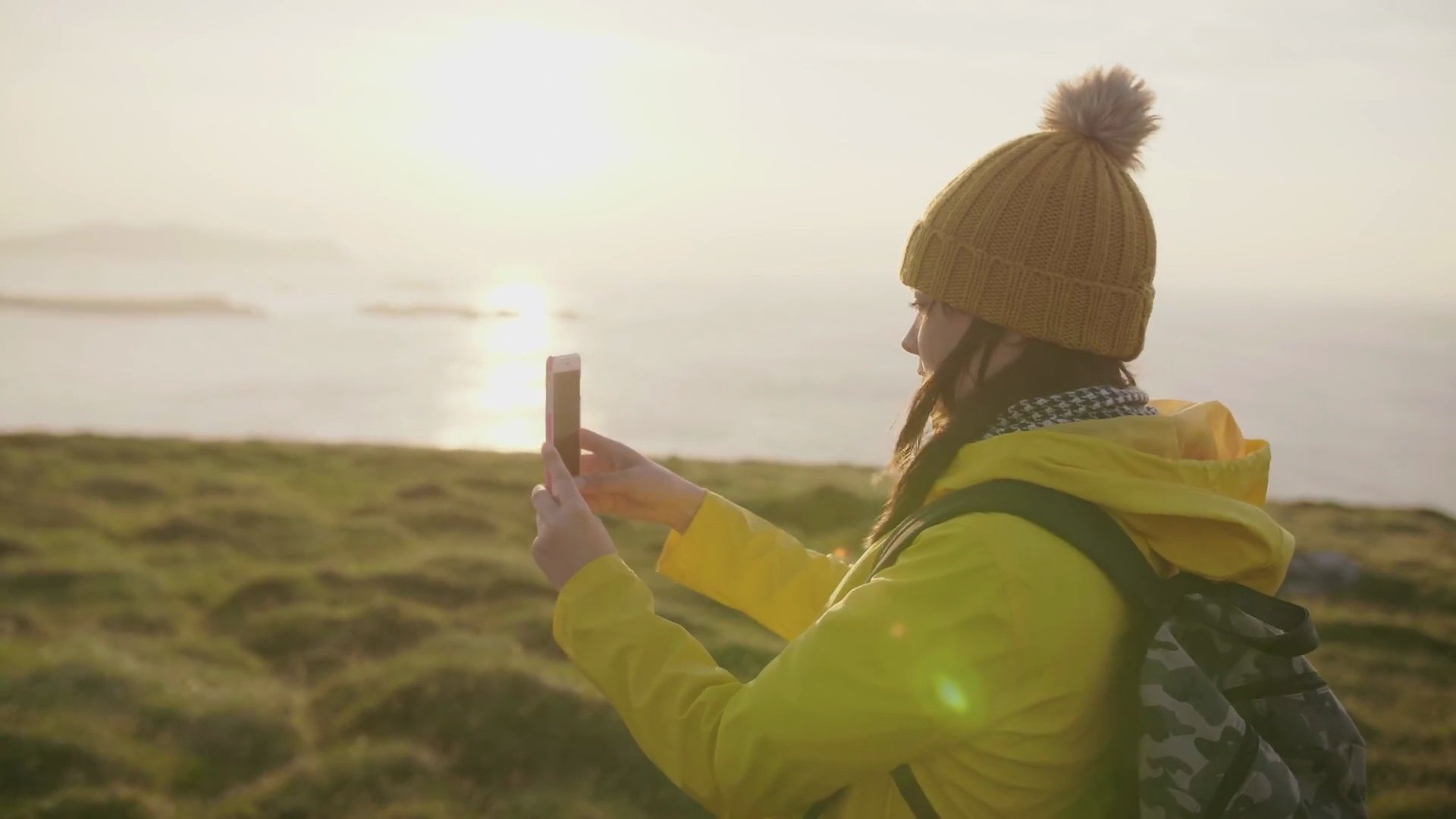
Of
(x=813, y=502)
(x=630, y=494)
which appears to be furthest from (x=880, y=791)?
(x=813, y=502)

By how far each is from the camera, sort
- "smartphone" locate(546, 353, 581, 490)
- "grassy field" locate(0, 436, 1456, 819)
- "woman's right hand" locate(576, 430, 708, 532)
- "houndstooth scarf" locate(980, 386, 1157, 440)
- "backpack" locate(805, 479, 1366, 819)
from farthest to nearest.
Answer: "grassy field" locate(0, 436, 1456, 819), "woman's right hand" locate(576, 430, 708, 532), "smartphone" locate(546, 353, 581, 490), "houndstooth scarf" locate(980, 386, 1157, 440), "backpack" locate(805, 479, 1366, 819)

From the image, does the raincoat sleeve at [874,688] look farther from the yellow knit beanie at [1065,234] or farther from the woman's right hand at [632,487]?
the woman's right hand at [632,487]

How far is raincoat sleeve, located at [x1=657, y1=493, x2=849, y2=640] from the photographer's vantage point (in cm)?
377

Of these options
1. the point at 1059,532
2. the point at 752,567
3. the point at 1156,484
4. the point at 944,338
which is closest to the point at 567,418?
the point at 752,567

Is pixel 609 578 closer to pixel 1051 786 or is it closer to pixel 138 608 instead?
pixel 1051 786

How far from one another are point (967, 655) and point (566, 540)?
3.85ft

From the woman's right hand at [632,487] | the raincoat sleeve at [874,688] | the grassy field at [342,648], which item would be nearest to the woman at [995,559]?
the raincoat sleeve at [874,688]

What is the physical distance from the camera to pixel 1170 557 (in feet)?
8.32

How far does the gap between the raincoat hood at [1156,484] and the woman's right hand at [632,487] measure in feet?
4.65

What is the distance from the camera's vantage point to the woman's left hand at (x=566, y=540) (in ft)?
9.58

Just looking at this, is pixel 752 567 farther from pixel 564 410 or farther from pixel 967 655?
pixel 967 655

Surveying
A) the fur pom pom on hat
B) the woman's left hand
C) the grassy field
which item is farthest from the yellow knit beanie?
the grassy field

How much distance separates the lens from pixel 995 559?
7.63ft

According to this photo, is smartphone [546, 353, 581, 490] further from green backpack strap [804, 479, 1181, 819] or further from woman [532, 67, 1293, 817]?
green backpack strap [804, 479, 1181, 819]
